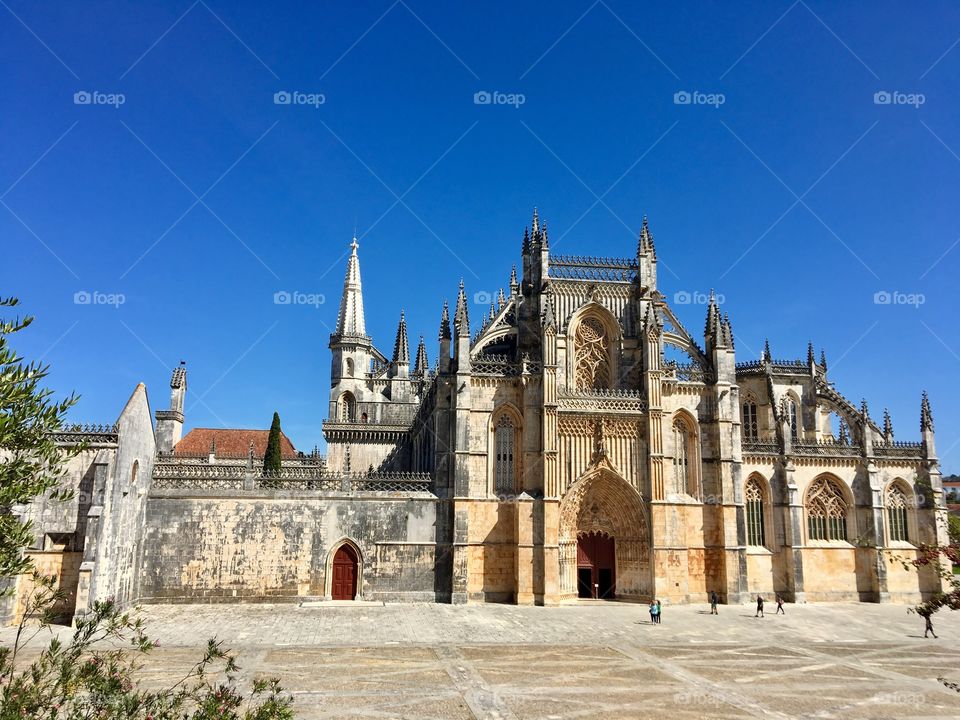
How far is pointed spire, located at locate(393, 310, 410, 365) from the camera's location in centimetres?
5850

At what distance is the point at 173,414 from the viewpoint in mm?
56031

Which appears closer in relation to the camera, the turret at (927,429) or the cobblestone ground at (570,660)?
the cobblestone ground at (570,660)

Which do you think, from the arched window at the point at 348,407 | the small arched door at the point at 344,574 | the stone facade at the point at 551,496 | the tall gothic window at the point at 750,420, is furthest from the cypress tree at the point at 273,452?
the tall gothic window at the point at 750,420

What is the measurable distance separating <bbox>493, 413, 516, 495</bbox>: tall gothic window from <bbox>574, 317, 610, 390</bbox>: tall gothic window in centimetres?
531

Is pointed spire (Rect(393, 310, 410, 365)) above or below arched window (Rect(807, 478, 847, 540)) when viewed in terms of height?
above

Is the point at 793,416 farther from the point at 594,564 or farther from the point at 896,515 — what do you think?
the point at 594,564

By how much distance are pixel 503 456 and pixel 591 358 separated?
7815mm

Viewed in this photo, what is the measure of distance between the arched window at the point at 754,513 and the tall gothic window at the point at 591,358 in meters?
10.3

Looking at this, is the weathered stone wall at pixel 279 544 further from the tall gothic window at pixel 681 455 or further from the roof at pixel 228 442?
the roof at pixel 228 442

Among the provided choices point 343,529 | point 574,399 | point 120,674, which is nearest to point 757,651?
point 574,399

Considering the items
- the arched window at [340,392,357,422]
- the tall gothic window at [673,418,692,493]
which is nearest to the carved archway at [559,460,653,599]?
the tall gothic window at [673,418,692,493]

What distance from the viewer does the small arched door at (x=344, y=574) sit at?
3431 centimetres

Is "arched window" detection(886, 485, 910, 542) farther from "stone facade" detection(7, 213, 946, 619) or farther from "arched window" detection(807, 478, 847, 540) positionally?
"arched window" detection(807, 478, 847, 540)

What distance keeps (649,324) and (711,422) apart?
6459 mm
